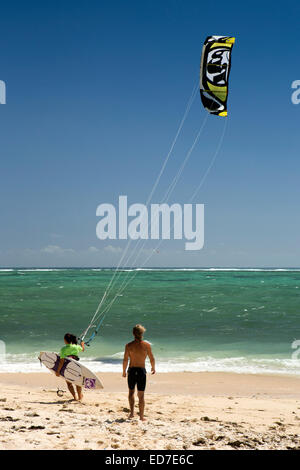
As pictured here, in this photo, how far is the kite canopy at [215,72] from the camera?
1174cm

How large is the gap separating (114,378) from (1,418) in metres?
4.97

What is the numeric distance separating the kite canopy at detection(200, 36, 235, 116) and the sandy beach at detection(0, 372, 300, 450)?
7401 millimetres

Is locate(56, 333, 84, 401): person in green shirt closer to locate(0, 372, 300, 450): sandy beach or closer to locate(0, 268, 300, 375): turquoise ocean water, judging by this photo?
locate(0, 372, 300, 450): sandy beach

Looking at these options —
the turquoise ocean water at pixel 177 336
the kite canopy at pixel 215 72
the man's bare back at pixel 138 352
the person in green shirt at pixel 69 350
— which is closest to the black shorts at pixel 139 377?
the man's bare back at pixel 138 352

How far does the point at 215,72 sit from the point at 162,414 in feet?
30.0

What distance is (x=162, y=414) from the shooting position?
6.91m

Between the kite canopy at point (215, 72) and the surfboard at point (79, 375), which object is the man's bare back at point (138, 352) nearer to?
the surfboard at point (79, 375)

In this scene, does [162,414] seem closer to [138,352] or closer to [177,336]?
[138,352]

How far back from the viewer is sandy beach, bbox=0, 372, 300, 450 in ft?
16.8

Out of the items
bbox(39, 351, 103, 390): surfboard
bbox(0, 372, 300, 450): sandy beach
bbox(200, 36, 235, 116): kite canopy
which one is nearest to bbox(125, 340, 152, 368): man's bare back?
bbox(0, 372, 300, 450): sandy beach

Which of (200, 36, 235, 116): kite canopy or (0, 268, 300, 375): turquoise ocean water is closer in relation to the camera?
(200, 36, 235, 116): kite canopy

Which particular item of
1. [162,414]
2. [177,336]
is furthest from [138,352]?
[177,336]

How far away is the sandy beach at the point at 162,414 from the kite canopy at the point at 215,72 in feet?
24.3

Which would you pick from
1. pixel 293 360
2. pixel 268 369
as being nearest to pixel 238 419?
pixel 268 369
